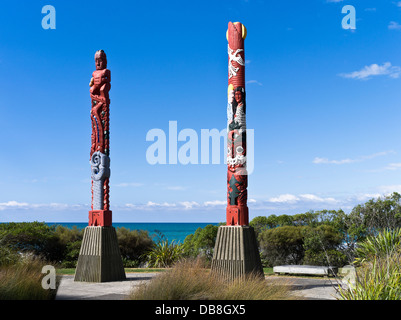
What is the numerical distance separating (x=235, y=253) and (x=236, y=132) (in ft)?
10.2

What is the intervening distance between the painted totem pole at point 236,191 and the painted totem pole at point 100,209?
3.32 meters

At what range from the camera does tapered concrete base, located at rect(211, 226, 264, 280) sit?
10773 mm

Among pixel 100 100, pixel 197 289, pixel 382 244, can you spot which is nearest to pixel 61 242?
pixel 100 100

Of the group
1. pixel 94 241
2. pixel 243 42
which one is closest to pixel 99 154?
pixel 94 241

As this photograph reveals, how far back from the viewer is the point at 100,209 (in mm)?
12867

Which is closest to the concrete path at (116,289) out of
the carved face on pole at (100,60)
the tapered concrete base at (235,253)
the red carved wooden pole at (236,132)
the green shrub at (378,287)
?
the tapered concrete base at (235,253)

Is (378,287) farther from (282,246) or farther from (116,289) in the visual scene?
(282,246)

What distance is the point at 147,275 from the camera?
1421cm

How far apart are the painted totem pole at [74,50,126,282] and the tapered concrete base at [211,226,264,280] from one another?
334cm

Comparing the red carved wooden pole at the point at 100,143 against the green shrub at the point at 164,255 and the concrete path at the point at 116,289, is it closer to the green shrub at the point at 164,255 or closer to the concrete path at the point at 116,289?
the concrete path at the point at 116,289

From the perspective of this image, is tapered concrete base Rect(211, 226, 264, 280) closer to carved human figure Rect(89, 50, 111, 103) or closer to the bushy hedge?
carved human figure Rect(89, 50, 111, 103)

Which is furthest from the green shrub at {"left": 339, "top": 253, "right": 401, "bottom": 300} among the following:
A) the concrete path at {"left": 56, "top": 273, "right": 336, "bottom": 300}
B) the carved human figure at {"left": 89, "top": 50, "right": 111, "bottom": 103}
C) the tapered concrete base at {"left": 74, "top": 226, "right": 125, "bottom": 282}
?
the carved human figure at {"left": 89, "top": 50, "right": 111, "bottom": 103}
